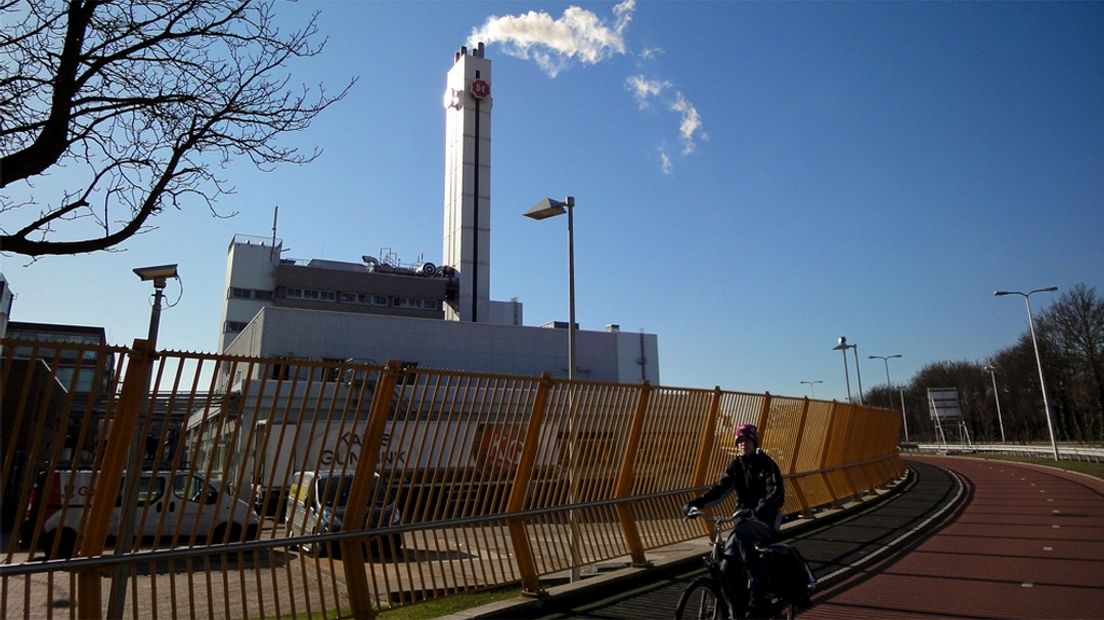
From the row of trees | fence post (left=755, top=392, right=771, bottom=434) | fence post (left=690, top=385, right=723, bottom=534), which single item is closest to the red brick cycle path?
fence post (left=690, top=385, right=723, bottom=534)

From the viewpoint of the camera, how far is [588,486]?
8484mm

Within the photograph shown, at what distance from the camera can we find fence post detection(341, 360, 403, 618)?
5751mm

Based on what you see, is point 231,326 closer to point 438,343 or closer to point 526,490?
point 438,343

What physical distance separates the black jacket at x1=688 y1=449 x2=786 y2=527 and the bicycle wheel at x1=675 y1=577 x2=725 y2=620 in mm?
705

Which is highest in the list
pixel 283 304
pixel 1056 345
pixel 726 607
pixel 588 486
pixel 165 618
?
pixel 283 304

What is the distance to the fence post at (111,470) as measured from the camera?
4.30 metres

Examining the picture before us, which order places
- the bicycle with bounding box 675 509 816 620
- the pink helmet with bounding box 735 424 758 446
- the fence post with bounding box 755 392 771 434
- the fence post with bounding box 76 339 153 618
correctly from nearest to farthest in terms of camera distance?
the fence post with bounding box 76 339 153 618, the bicycle with bounding box 675 509 816 620, the pink helmet with bounding box 735 424 758 446, the fence post with bounding box 755 392 771 434

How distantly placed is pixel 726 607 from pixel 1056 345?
208ft

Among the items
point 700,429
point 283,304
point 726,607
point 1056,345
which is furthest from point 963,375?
point 726,607

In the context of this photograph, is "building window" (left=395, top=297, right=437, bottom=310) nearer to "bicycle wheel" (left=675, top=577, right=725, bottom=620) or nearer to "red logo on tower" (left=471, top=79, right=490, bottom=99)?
"red logo on tower" (left=471, top=79, right=490, bottom=99)

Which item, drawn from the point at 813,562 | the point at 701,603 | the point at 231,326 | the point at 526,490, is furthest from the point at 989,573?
the point at 231,326

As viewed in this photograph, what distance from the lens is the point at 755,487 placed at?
235 inches

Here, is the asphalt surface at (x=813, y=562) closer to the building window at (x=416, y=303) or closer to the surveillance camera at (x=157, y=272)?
the surveillance camera at (x=157, y=272)

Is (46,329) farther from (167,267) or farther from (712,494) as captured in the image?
(712,494)
